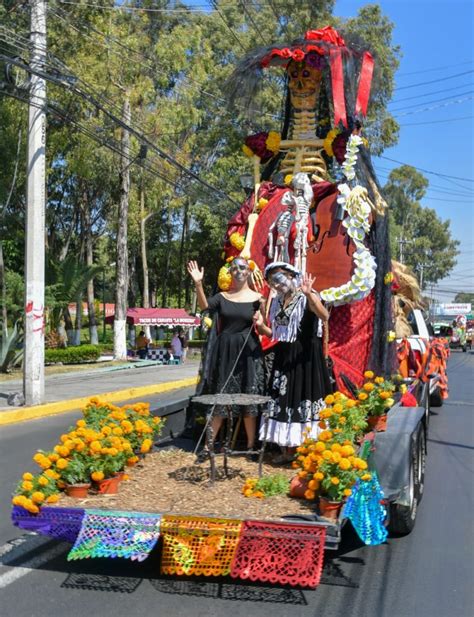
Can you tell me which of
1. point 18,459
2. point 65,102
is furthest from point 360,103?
point 65,102

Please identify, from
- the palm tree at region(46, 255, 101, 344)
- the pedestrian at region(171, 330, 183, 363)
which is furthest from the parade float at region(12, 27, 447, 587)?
the pedestrian at region(171, 330, 183, 363)

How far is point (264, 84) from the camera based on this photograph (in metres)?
8.23

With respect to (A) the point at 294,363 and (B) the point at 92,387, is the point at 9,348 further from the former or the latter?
(A) the point at 294,363

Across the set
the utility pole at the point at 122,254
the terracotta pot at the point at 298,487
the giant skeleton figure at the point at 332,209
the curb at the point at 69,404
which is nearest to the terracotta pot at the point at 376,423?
the terracotta pot at the point at 298,487

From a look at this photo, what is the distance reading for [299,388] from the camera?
5.43 meters

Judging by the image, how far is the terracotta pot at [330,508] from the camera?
407 cm

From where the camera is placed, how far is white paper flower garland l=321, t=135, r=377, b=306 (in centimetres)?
642

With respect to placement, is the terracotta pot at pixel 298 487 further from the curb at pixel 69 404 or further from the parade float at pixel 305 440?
the curb at pixel 69 404

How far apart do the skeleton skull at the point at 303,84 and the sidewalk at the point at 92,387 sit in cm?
705

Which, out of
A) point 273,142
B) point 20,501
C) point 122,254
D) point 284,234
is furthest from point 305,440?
point 122,254

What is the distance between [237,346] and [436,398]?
815cm

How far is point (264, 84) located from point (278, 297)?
12.0ft

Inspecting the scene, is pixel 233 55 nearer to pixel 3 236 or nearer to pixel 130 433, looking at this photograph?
pixel 3 236

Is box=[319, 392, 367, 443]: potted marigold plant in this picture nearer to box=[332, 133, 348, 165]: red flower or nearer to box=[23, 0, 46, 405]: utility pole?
box=[332, 133, 348, 165]: red flower
